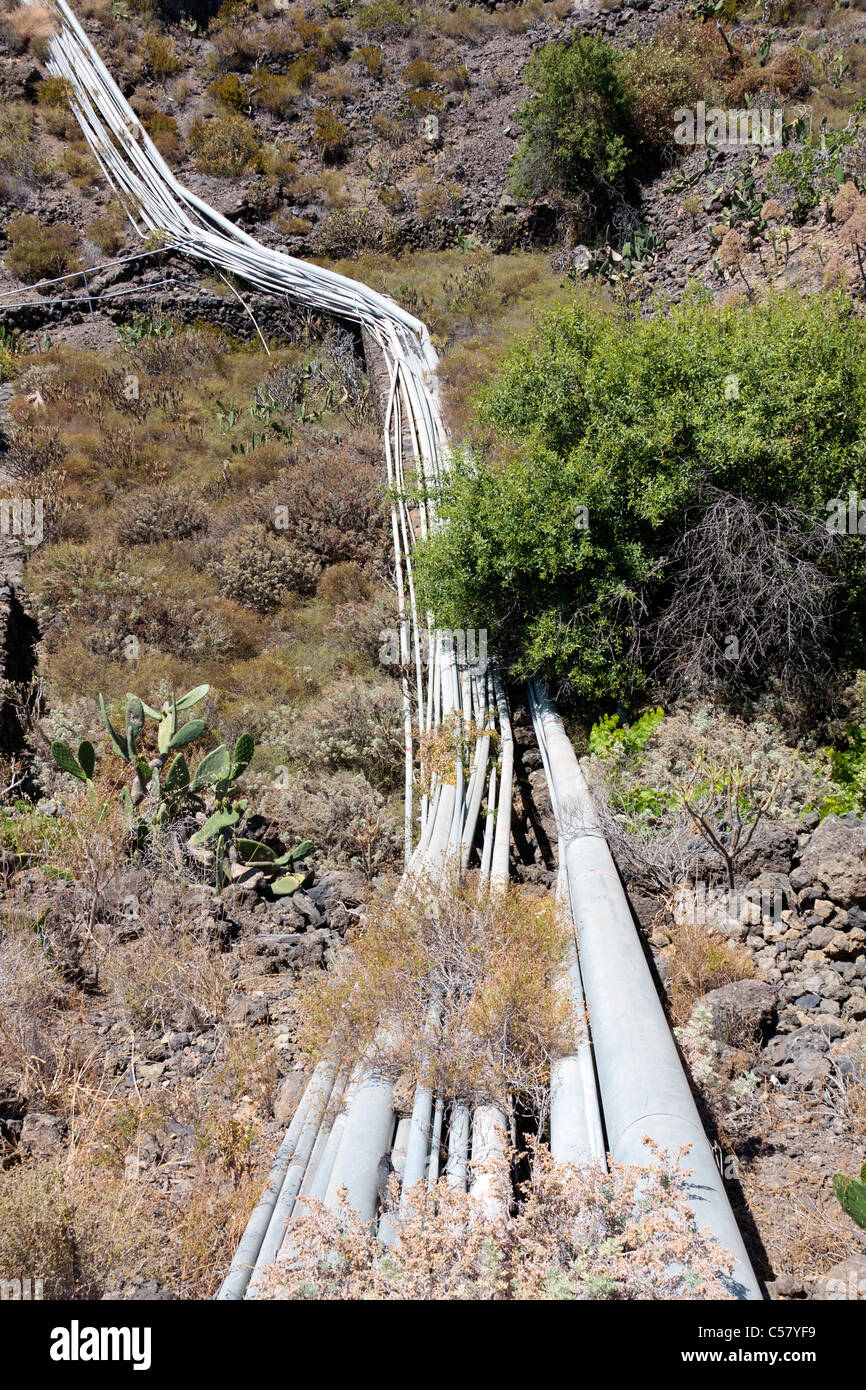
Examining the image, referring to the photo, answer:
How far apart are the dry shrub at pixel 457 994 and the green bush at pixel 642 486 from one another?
2633 mm

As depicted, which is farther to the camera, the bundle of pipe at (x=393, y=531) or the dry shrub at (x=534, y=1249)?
the bundle of pipe at (x=393, y=531)

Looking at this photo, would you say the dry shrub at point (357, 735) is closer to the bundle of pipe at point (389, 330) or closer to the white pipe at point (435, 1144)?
the bundle of pipe at point (389, 330)

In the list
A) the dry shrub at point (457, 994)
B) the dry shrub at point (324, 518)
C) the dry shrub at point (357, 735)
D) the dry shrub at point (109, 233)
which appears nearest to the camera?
the dry shrub at point (457, 994)

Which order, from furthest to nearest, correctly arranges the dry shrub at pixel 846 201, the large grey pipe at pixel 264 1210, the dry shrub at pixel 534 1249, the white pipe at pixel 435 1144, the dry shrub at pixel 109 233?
the dry shrub at pixel 109 233
the dry shrub at pixel 846 201
the white pipe at pixel 435 1144
the large grey pipe at pixel 264 1210
the dry shrub at pixel 534 1249

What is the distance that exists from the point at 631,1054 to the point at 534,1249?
0.91 m

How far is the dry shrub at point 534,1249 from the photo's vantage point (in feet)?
6.77

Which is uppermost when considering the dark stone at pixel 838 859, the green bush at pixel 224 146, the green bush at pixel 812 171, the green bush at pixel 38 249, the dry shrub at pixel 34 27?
the dry shrub at pixel 34 27

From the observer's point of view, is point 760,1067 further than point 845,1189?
Yes

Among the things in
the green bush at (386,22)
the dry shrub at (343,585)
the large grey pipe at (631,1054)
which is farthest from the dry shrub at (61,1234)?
the green bush at (386,22)

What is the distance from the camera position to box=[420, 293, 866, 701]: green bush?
19.4 ft

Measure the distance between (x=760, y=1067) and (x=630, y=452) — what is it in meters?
4.41

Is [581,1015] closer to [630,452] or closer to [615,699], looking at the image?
[615,699]

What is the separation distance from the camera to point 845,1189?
2334 millimetres
